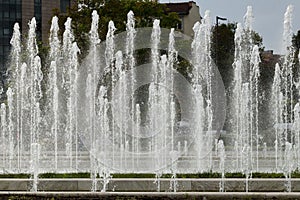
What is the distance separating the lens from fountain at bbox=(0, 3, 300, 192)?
19.1 metres

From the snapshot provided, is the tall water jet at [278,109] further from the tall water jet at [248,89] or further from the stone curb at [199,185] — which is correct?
the stone curb at [199,185]

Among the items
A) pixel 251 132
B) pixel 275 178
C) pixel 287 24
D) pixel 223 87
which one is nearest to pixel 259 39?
pixel 223 87

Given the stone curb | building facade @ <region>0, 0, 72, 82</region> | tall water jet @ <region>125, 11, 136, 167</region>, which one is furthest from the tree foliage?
building facade @ <region>0, 0, 72, 82</region>

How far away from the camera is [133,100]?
77.2 ft

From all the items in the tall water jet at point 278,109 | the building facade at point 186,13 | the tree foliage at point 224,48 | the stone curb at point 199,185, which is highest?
the building facade at point 186,13

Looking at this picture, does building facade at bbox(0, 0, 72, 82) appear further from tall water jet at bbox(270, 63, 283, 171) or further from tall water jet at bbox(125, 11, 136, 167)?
tall water jet at bbox(270, 63, 283, 171)

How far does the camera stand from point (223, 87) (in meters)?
27.2

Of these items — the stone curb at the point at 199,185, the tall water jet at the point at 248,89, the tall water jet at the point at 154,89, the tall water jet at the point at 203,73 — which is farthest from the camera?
the tall water jet at the point at 248,89

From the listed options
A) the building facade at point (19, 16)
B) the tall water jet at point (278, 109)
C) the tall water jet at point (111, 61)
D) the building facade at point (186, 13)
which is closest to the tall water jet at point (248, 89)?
the tall water jet at point (278, 109)

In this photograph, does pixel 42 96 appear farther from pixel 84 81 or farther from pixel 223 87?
pixel 223 87

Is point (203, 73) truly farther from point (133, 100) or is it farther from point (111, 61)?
point (111, 61)

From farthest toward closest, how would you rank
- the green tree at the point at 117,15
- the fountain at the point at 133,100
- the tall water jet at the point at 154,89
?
the green tree at the point at 117,15 < the tall water jet at the point at 154,89 < the fountain at the point at 133,100

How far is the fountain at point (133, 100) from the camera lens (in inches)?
751

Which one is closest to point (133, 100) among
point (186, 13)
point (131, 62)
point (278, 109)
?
point (131, 62)
